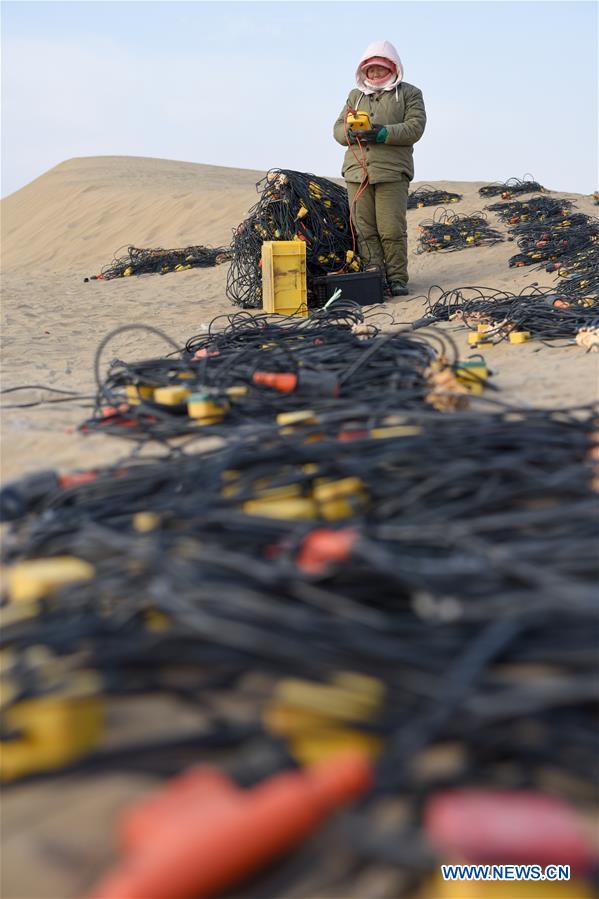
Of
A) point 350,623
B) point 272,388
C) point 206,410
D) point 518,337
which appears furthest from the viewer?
point 518,337

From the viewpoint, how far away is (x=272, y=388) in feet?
9.53

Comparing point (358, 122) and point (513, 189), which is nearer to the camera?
point (358, 122)

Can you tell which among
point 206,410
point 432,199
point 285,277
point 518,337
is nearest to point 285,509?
point 206,410

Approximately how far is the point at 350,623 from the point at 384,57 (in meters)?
6.25

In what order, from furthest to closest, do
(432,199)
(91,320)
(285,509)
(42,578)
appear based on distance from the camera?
(432,199) < (91,320) < (285,509) < (42,578)

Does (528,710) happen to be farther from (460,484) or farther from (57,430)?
(57,430)

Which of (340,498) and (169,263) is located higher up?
(169,263)

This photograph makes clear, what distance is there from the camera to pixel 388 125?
641 centimetres

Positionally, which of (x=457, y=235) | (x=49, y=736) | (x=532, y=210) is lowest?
(x=49, y=736)

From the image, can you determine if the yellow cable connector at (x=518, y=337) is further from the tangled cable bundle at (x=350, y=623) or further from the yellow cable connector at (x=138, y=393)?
the tangled cable bundle at (x=350, y=623)

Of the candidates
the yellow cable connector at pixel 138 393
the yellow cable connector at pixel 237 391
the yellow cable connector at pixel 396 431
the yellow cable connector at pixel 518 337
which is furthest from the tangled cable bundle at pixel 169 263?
the yellow cable connector at pixel 396 431

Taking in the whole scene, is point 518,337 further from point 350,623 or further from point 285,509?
point 350,623

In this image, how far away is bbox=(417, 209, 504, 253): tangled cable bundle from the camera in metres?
10.1

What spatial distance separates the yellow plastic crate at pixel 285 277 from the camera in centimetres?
618
